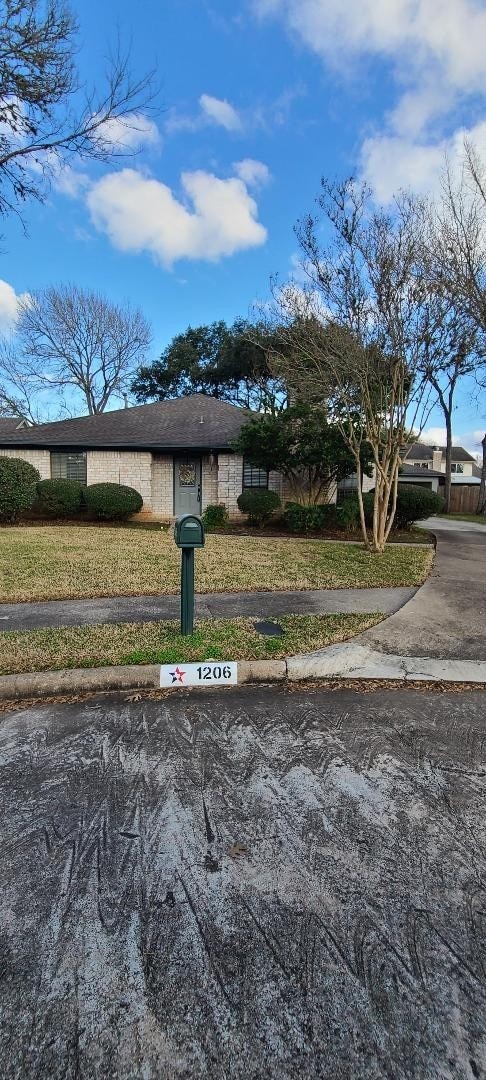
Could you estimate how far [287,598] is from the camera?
631 centimetres

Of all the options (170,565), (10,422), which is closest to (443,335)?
(170,565)

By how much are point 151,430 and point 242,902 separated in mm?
15966

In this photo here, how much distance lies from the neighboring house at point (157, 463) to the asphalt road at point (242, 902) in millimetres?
12606

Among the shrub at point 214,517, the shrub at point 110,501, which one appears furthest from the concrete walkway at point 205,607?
the shrub at point 110,501

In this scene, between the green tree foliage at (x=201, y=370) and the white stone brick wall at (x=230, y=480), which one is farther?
the green tree foliage at (x=201, y=370)

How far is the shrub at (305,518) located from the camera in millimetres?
12391

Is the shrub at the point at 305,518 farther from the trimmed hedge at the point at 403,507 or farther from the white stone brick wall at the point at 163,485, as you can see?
the white stone brick wall at the point at 163,485

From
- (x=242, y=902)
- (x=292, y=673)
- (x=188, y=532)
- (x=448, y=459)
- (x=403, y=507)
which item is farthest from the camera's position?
(x=448, y=459)

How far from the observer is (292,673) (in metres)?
3.93

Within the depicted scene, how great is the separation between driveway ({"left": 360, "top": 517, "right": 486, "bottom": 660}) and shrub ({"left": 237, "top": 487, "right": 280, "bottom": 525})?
219 inches

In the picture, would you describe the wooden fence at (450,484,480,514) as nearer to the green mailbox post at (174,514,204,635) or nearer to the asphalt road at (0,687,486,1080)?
the green mailbox post at (174,514,204,635)

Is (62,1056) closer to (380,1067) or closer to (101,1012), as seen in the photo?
(101,1012)

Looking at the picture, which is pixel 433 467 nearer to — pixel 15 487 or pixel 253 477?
pixel 253 477

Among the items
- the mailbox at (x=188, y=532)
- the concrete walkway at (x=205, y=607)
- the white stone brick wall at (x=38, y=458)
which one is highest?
the white stone brick wall at (x=38, y=458)
